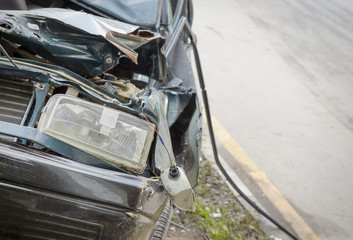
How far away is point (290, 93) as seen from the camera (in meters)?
5.30

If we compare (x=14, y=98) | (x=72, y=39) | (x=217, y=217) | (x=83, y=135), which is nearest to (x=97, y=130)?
(x=83, y=135)

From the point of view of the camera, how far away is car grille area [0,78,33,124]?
175 cm

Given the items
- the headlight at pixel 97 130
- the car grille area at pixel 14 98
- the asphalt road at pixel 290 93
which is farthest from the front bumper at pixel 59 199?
the asphalt road at pixel 290 93

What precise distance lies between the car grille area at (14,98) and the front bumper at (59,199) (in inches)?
10.1

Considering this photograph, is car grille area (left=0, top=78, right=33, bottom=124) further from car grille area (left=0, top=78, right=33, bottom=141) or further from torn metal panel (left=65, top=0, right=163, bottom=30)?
torn metal panel (left=65, top=0, right=163, bottom=30)

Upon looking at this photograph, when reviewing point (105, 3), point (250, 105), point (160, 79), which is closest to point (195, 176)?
point (160, 79)

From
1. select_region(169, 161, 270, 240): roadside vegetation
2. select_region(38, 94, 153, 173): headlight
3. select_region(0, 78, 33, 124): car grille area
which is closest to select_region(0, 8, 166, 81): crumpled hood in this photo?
select_region(0, 78, 33, 124): car grille area

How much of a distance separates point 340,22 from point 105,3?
6.86 metres

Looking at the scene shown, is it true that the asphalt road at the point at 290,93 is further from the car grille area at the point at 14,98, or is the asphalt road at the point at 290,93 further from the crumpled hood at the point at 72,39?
the car grille area at the point at 14,98

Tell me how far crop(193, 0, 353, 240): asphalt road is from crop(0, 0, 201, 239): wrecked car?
5.65 feet

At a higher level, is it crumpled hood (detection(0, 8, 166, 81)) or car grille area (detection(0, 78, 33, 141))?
crumpled hood (detection(0, 8, 166, 81))

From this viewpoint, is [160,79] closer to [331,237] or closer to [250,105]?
[331,237]

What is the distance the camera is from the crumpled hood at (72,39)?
199 cm

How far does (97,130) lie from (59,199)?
0.35 metres
